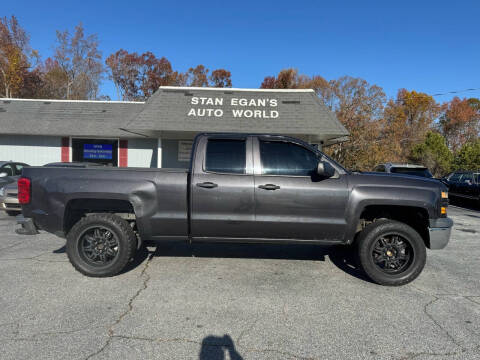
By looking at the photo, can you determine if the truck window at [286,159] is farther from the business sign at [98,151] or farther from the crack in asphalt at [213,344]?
the business sign at [98,151]

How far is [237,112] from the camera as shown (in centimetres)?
1366

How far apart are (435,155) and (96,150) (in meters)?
26.7

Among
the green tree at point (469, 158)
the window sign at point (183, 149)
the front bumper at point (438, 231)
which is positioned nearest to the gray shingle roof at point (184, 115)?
the window sign at point (183, 149)

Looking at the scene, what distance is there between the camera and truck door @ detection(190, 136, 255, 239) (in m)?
4.19

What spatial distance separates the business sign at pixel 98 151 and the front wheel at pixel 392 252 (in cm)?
1477

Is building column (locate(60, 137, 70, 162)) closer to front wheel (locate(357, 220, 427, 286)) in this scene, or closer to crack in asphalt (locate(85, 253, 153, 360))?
crack in asphalt (locate(85, 253, 153, 360))

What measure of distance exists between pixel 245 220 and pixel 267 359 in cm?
187

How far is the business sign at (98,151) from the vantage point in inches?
637

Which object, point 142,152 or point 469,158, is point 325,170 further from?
point 469,158

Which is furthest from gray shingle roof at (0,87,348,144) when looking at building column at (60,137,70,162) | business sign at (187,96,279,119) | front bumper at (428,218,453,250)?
front bumper at (428,218,453,250)

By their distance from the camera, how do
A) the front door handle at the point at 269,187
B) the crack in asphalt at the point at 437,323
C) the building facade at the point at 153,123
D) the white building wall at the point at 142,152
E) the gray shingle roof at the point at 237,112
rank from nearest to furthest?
1. the crack in asphalt at the point at 437,323
2. the front door handle at the point at 269,187
3. the gray shingle roof at the point at 237,112
4. the building facade at the point at 153,123
5. the white building wall at the point at 142,152

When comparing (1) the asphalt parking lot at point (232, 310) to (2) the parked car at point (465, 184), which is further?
(2) the parked car at point (465, 184)

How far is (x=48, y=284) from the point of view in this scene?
4020 millimetres

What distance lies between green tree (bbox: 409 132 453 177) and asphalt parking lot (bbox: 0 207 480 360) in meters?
25.3
